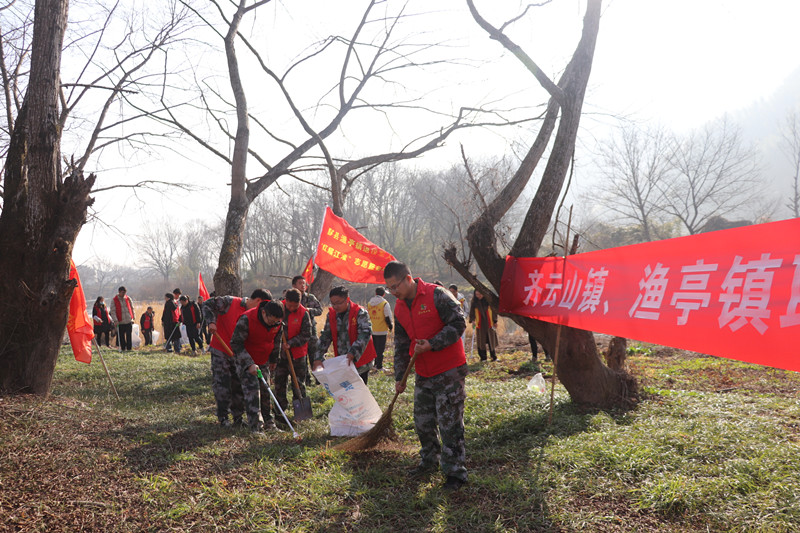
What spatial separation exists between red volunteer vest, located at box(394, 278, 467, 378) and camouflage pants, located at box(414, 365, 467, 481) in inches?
2.7

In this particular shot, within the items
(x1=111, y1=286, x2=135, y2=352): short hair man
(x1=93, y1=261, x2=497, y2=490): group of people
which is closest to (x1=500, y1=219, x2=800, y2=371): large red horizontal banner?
(x1=93, y1=261, x2=497, y2=490): group of people

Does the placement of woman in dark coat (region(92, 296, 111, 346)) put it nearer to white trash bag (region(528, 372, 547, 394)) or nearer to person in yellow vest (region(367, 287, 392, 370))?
person in yellow vest (region(367, 287, 392, 370))

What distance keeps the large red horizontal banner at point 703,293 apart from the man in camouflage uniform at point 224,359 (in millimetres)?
3920

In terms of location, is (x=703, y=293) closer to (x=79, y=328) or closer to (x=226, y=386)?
(x=226, y=386)

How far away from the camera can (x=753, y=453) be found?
14.0ft

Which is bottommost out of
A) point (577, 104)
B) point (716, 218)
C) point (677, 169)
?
point (577, 104)

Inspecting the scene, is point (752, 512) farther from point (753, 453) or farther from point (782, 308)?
point (782, 308)

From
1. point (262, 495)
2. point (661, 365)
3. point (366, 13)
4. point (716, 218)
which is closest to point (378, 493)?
point (262, 495)

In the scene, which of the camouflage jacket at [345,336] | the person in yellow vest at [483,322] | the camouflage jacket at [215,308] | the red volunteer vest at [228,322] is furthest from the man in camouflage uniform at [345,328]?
the person in yellow vest at [483,322]

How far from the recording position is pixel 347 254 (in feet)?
30.1

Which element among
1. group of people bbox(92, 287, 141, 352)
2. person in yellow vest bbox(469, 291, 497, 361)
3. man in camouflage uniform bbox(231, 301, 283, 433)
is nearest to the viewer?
man in camouflage uniform bbox(231, 301, 283, 433)

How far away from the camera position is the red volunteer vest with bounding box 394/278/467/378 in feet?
14.4

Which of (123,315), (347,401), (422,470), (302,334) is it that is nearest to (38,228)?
(302,334)

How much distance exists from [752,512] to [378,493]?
267 cm
